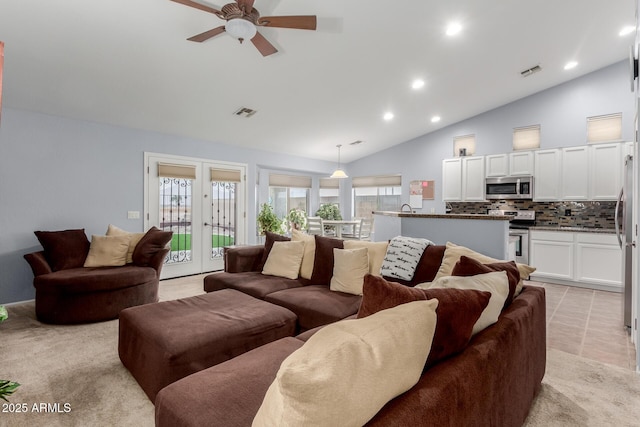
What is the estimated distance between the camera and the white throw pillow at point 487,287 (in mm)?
1342

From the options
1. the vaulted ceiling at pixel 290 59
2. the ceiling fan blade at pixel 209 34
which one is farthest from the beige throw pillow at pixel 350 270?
the vaulted ceiling at pixel 290 59

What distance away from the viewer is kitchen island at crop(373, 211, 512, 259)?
10.5ft

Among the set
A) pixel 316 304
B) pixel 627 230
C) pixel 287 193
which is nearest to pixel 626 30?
pixel 627 230

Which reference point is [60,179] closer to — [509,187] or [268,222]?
[268,222]

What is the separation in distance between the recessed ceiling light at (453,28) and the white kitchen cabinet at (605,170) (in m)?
3.10

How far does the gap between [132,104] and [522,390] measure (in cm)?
469

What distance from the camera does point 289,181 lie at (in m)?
7.51

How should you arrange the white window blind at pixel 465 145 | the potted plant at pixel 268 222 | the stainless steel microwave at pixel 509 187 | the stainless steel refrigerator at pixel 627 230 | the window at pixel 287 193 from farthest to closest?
1. the window at pixel 287 193
2. the white window blind at pixel 465 145
3. the potted plant at pixel 268 222
4. the stainless steel microwave at pixel 509 187
5. the stainless steel refrigerator at pixel 627 230

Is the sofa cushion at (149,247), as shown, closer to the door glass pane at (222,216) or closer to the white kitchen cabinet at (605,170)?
the door glass pane at (222,216)

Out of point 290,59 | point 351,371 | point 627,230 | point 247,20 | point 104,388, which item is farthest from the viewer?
point 290,59

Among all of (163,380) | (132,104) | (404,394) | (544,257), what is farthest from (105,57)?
(544,257)

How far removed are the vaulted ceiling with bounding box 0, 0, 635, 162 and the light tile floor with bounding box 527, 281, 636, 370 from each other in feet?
10.6

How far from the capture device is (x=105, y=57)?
10.00 feet

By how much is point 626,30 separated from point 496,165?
2312 millimetres
